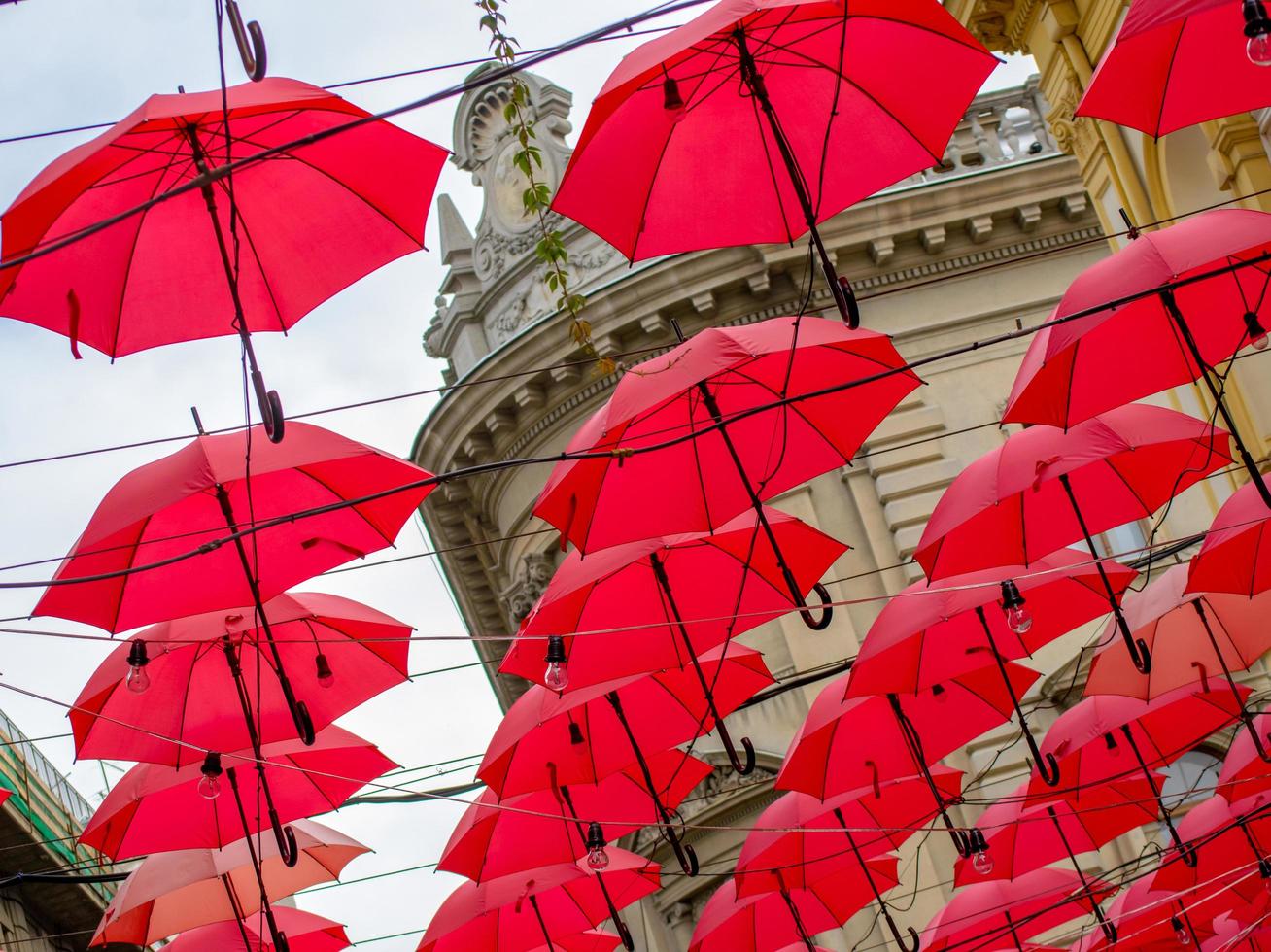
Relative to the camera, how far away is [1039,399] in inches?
386

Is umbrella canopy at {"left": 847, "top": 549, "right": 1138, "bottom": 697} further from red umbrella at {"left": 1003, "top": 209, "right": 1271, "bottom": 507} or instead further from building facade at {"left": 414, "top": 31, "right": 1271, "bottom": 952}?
building facade at {"left": 414, "top": 31, "right": 1271, "bottom": 952}

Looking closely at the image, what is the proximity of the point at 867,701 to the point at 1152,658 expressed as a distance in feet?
7.73

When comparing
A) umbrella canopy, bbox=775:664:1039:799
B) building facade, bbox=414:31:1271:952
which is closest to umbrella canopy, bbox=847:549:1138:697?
umbrella canopy, bbox=775:664:1039:799

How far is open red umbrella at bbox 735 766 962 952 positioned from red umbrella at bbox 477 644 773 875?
155cm

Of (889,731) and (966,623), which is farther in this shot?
(889,731)

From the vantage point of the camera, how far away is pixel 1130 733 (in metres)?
14.1

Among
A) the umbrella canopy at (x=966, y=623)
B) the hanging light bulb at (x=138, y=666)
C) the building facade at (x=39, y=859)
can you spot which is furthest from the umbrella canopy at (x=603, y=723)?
the building facade at (x=39, y=859)

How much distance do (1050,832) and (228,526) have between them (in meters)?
9.39

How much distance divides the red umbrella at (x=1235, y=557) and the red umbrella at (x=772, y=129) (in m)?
3.96

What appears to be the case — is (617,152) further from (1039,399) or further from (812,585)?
(812,585)

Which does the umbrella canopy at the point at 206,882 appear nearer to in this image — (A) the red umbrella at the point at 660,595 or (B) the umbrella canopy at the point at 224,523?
(A) the red umbrella at the point at 660,595

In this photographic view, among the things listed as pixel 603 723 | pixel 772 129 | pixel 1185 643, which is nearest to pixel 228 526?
pixel 772 129

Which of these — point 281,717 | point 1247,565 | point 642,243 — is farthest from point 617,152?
point 1247,565

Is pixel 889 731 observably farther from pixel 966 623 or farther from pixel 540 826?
pixel 540 826
